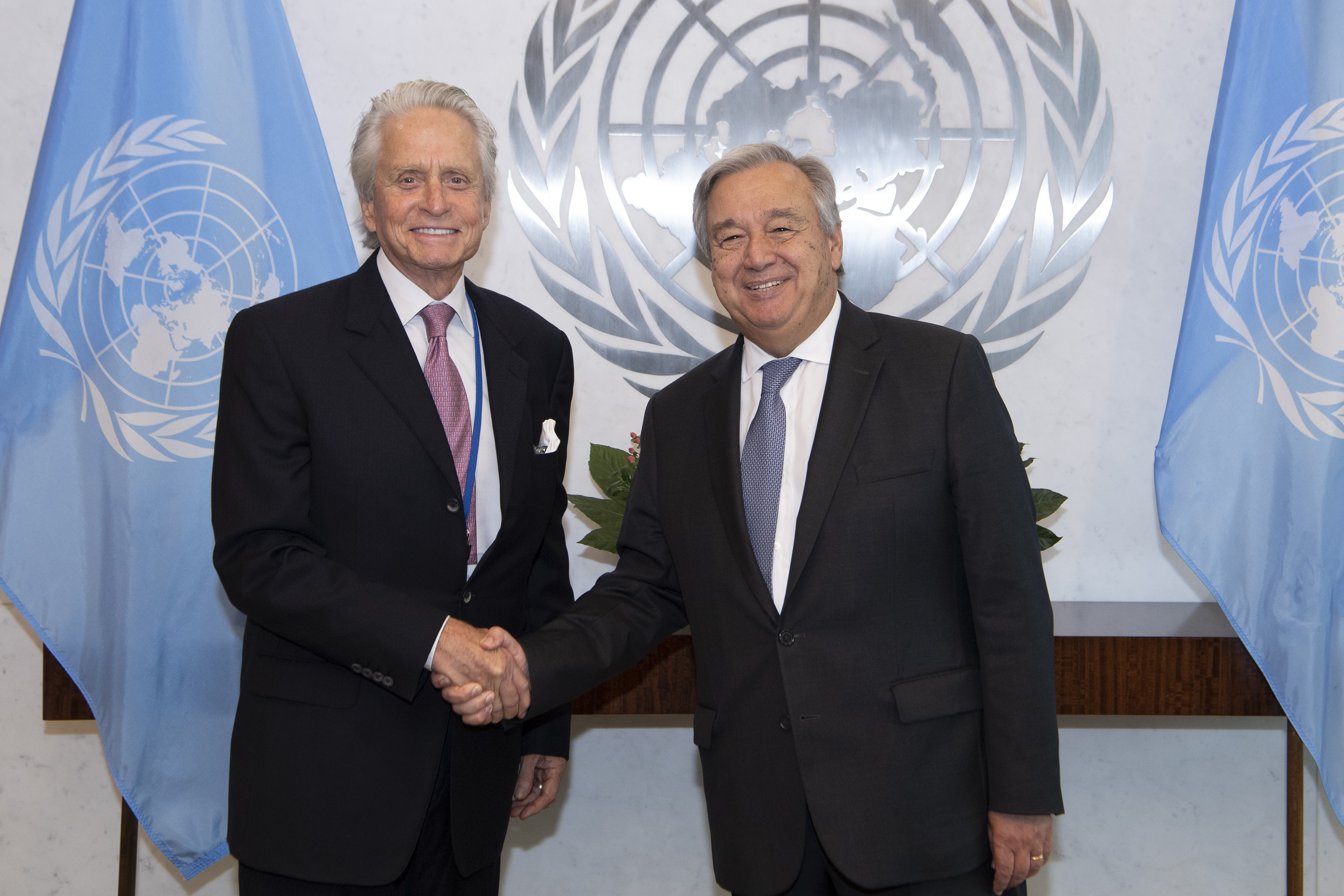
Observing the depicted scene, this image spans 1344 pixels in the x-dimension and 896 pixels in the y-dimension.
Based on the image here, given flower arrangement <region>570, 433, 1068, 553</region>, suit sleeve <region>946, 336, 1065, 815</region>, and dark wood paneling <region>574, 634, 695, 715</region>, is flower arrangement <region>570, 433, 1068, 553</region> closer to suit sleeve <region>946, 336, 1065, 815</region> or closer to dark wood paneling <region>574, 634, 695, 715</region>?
dark wood paneling <region>574, 634, 695, 715</region>

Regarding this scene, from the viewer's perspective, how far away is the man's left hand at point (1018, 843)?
63.9 inches

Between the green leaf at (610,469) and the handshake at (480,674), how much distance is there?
0.94m

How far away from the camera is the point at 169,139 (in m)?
2.63

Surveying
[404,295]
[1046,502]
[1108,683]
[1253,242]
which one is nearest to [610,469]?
[404,295]

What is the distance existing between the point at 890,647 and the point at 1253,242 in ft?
6.09

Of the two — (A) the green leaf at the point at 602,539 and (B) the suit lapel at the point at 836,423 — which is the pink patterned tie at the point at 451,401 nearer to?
(B) the suit lapel at the point at 836,423

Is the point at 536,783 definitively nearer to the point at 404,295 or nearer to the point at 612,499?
the point at 612,499

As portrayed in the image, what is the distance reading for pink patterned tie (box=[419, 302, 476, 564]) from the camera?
183 centimetres

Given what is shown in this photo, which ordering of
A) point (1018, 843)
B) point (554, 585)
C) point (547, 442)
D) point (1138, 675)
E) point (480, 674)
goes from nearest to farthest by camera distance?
point (1018, 843), point (480, 674), point (547, 442), point (554, 585), point (1138, 675)

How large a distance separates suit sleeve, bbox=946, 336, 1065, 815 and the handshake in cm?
84

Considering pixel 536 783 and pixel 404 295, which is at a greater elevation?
pixel 404 295

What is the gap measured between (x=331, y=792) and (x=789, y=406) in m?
1.07

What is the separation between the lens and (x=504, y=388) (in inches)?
75.7

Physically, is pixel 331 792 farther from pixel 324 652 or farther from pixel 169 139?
pixel 169 139
